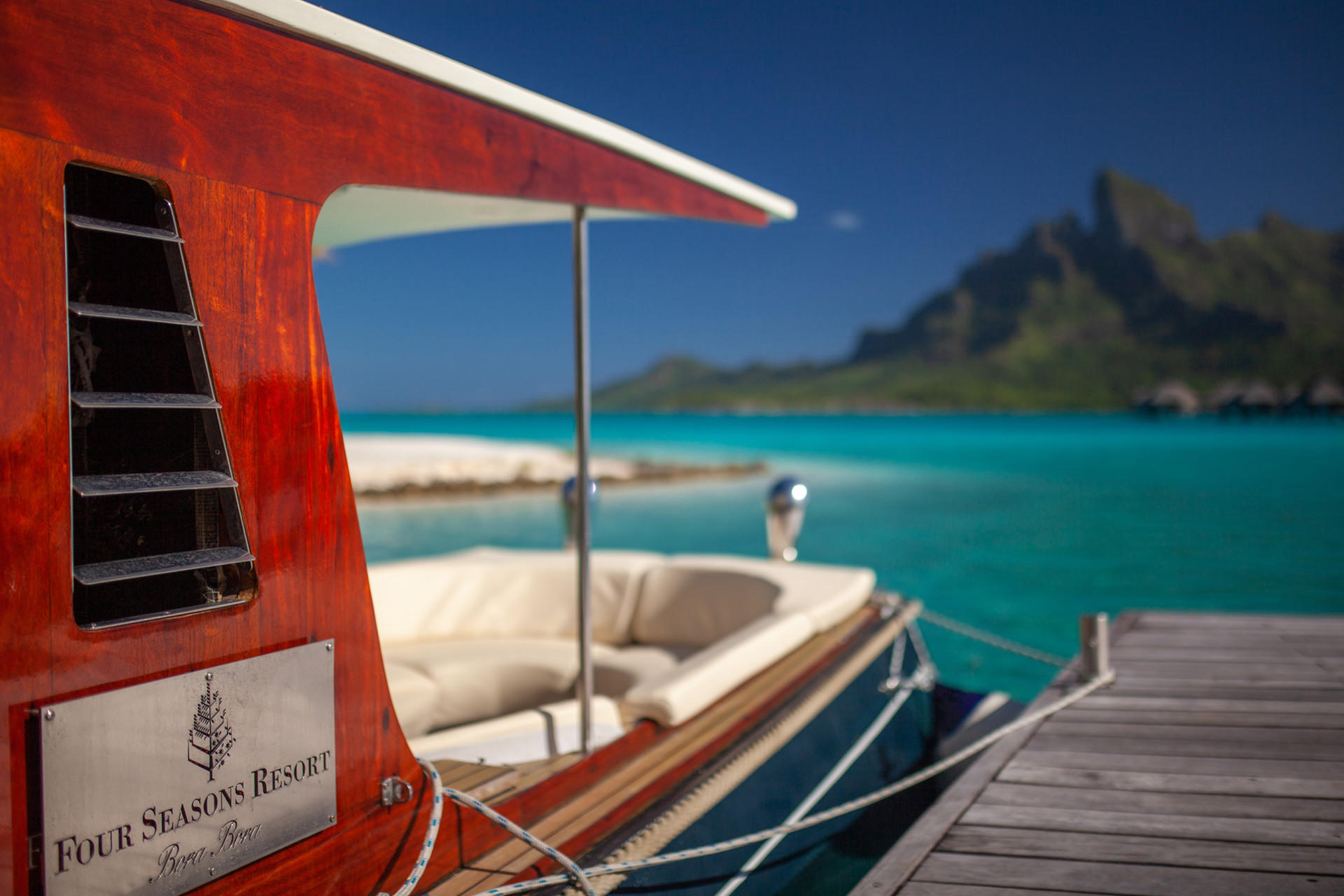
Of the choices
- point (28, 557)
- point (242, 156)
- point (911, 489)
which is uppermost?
point (242, 156)

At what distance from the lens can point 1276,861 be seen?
2197 millimetres

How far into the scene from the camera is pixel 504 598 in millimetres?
4133

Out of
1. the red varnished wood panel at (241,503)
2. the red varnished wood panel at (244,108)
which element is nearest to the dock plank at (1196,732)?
the red varnished wood panel at (241,503)

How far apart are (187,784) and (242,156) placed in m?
0.89

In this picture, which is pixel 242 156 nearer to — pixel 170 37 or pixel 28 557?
pixel 170 37

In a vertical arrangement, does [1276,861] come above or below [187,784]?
below

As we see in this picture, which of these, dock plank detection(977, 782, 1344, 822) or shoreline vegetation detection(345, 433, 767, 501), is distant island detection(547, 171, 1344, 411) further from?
dock plank detection(977, 782, 1344, 822)

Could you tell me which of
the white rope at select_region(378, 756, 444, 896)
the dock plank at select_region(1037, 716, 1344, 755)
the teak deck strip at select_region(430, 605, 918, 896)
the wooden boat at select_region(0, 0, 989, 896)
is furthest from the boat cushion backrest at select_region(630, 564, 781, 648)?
the white rope at select_region(378, 756, 444, 896)

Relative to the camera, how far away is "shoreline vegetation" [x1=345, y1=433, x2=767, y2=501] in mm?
20375

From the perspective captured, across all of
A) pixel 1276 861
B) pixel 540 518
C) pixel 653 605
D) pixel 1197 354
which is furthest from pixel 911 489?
pixel 1197 354

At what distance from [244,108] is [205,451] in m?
0.50

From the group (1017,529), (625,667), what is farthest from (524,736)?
(1017,529)

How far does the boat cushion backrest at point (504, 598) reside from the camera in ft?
13.0

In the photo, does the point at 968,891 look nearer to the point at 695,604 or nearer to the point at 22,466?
the point at 22,466
